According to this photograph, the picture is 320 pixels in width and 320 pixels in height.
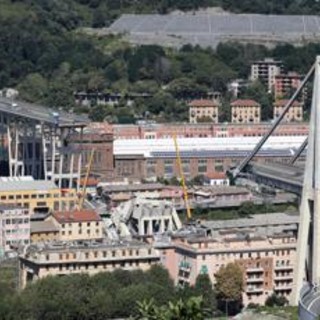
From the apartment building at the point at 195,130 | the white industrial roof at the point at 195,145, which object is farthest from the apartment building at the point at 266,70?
the white industrial roof at the point at 195,145

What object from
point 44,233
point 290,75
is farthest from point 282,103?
point 44,233

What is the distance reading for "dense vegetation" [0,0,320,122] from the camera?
40.3 m

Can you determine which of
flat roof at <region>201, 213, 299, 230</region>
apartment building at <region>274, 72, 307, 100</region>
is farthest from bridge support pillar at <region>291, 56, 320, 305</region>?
apartment building at <region>274, 72, 307, 100</region>

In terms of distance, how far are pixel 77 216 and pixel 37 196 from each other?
2.90 metres

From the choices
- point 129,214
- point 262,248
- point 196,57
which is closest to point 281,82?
point 196,57

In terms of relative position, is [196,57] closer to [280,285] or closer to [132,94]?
[132,94]

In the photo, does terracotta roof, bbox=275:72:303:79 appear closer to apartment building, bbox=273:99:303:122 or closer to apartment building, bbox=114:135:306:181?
apartment building, bbox=273:99:303:122

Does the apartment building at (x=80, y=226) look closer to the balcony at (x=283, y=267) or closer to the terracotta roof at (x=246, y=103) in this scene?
the balcony at (x=283, y=267)

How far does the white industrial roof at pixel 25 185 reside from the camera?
28016mm

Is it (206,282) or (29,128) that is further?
(29,128)

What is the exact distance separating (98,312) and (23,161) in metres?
13.1

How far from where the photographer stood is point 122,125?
37000 mm

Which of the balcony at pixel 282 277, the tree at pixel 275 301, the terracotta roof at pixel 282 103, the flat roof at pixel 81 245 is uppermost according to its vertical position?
the terracotta roof at pixel 282 103

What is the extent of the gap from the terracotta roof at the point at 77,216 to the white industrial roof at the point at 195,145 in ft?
26.7
